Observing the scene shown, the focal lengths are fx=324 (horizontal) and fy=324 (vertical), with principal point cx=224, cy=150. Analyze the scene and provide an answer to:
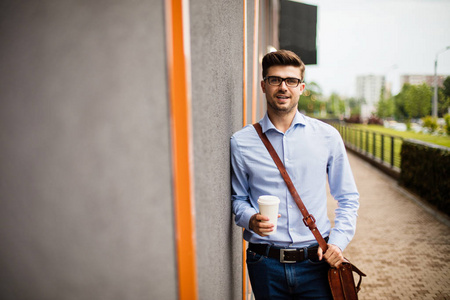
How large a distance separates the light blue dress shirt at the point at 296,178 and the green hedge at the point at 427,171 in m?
5.42

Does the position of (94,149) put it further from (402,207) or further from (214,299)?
(402,207)

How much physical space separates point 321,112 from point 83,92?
102 m

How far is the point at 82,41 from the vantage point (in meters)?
0.94

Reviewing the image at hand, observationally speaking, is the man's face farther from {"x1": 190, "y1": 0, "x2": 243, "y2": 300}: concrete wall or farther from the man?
{"x1": 190, "y1": 0, "x2": 243, "y2": 300}: concrete wall

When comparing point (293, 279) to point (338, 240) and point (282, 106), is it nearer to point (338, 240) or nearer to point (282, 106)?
point (338, 240)

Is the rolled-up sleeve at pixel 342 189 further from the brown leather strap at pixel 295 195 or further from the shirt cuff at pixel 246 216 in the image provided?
the shirt cuff at pixel 246 216

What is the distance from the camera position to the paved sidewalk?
3.94 m

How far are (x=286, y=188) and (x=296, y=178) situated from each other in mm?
90

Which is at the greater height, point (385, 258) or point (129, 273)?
point (129, 273)

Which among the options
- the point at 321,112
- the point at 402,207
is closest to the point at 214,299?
the point at 402,207

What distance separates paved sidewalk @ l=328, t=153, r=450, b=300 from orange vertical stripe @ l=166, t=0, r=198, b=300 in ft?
11.7

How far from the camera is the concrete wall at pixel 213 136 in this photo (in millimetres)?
1191

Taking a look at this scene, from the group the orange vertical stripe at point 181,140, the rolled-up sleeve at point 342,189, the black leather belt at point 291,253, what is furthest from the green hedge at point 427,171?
the orange vertical stripe at point 181,140

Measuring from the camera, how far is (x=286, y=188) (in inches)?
78.4
